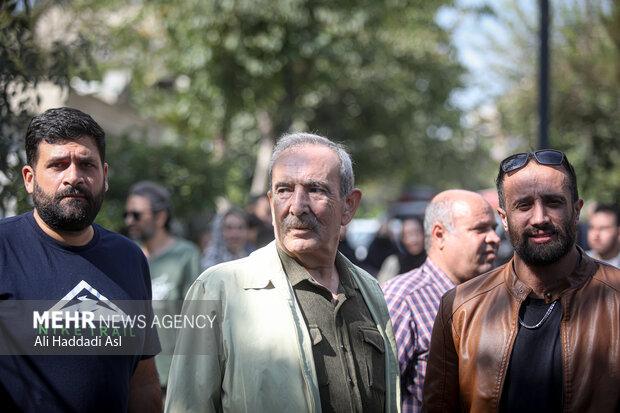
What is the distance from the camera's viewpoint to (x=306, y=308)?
2.85m

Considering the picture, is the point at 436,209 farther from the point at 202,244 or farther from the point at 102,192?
the point at 202,244

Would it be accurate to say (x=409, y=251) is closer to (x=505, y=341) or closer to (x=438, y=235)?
(x=438, y=235)

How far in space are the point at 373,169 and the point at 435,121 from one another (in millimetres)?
2643

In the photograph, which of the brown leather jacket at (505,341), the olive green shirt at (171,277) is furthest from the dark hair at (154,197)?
Answer: the brown leather jacket at (505,341)

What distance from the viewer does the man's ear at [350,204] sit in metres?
3.10

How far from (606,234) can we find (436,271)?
131 inches

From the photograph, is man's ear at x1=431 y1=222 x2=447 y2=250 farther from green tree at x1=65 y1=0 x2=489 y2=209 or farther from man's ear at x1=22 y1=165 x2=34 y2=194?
green tree at x1=65 y1=0 x2=489 y2=209

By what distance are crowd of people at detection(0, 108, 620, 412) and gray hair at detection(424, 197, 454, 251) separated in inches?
39.3

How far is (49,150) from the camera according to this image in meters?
2.79

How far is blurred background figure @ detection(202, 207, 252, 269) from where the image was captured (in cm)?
639

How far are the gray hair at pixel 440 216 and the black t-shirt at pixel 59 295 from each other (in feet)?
6.35

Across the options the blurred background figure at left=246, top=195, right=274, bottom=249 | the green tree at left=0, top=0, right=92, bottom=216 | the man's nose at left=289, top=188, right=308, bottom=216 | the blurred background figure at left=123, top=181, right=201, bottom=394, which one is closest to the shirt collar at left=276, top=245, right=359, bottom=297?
the man's nose at left=289, top=188, right=308, bottom=216

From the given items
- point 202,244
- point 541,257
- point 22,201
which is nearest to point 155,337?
point 22,201
